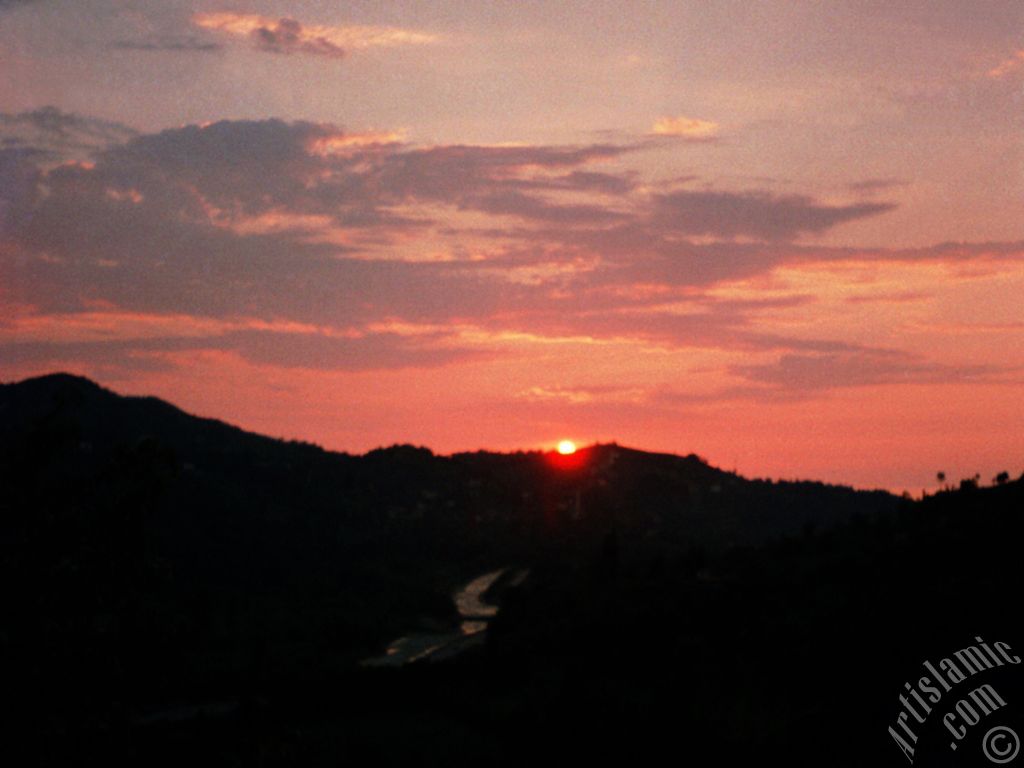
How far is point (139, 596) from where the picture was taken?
25.7 metres

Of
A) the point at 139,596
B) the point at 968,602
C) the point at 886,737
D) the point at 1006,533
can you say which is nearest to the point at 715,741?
the point at 886,737

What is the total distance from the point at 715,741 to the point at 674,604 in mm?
52947

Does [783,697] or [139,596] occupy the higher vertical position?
[139,596]

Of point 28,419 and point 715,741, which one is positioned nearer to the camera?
point 28,419

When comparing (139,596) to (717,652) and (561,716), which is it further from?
(717,652)

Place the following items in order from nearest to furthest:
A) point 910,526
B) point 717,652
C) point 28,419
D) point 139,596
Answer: point 139,596, point 28,419, point 717,652, point 910,526

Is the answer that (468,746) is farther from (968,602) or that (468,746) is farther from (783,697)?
(968,602)

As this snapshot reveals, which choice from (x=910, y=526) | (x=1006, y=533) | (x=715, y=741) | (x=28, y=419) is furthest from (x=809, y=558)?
(x=28, y=419)

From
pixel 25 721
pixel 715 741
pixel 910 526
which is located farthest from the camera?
pixel 910 526

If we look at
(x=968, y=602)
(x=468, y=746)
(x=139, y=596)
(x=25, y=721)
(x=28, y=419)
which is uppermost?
(x=28, y=419)

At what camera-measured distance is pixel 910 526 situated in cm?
15150

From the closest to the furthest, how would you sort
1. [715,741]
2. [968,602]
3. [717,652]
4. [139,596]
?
[139,596], [715,741], [968,602], [717,652]

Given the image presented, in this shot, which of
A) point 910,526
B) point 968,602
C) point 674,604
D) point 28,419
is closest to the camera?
point 28,419

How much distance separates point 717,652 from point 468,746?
27984 mm
